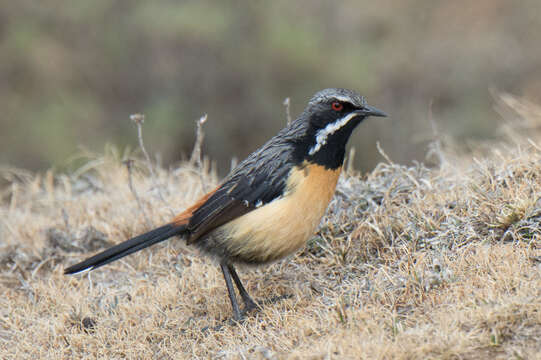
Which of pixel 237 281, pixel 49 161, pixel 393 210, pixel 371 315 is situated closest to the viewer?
pixel 371 315

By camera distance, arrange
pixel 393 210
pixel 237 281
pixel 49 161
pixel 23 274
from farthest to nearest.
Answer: pixel 49 161 < pixel 23 274 < pixel 393 210 < pixel 237 281

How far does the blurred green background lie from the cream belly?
857 centimetres

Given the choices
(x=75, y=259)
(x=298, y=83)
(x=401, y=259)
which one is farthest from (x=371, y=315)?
(x=298, y=83)

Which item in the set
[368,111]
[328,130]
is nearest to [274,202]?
[328,130]

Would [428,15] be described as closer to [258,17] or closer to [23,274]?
[258,17]

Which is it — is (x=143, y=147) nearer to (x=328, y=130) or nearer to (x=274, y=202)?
(x=274, y=202)

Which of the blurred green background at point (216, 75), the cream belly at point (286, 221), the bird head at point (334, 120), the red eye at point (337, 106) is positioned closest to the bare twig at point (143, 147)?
the cream belly at point (286, 221)

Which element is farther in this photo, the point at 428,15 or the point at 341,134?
the point at 428,15

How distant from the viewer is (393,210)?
5238 mm

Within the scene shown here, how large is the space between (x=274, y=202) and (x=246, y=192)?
0.76 ft

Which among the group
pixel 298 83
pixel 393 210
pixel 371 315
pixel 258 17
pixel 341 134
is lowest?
pixel 371 315

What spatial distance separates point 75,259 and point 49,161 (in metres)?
8.23

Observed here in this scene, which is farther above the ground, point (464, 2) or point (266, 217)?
point (464, 2)

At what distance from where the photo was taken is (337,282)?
4707 millimetres
